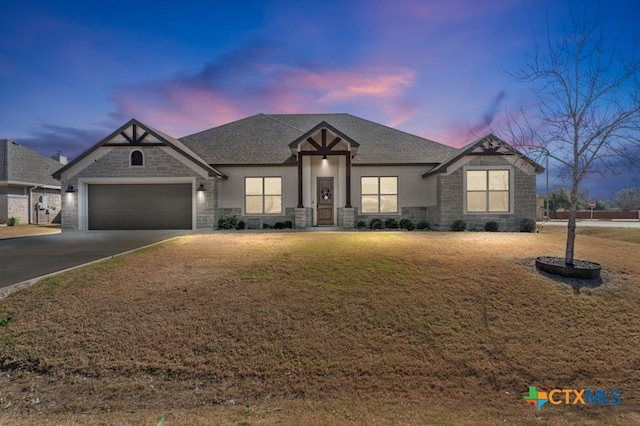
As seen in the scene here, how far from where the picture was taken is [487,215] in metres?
15.9

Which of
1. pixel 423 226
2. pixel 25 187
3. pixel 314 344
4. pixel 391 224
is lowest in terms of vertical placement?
pixel 314 344

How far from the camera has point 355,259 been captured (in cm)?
855

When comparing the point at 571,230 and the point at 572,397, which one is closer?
the point at 572,397

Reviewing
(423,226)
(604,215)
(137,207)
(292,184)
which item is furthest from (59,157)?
(604,215)

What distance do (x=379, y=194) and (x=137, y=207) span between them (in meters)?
13.8

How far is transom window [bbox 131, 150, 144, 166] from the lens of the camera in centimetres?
1600

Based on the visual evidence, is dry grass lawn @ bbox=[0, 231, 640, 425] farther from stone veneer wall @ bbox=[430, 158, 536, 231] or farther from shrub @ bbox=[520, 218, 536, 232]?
stone veneer wall @ bbox=[430, 158, 536, 231]

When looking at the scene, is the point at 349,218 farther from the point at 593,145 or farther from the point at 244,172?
the point at 593,145

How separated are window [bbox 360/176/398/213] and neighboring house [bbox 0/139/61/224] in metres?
25.9

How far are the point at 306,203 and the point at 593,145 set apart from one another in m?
12.1

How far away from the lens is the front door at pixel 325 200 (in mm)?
17156

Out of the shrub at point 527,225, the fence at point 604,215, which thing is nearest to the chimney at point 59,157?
the shrub at point 527,225

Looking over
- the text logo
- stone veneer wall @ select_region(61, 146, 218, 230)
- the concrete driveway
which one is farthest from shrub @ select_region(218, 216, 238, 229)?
the text logo

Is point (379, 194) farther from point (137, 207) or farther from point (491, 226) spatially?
point (137, 207)
